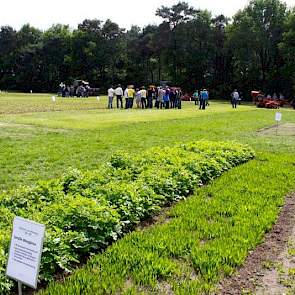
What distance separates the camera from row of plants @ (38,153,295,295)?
396 cm

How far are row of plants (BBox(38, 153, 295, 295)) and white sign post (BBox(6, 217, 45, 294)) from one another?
653 mm

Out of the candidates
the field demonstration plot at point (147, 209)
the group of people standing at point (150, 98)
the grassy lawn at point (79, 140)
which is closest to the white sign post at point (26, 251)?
the field demonstration plot at point (147, 209)

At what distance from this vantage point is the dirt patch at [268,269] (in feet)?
13.4

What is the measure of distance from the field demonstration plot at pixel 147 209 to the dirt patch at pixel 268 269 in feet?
0.35

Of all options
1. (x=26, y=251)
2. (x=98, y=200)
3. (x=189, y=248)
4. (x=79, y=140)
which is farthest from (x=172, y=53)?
(x=26, y=251)

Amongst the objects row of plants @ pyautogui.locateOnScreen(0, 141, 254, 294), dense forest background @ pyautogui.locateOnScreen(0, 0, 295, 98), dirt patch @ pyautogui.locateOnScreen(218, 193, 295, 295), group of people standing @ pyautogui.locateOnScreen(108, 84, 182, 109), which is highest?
dense forest background @ pyautogui.locateOnScreen(0, 0, 295, 98)

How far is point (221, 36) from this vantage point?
6141 cm

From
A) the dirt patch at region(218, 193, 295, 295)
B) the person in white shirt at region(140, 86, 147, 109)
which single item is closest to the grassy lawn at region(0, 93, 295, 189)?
the dirt patch at region(218, 193, 295, 295)

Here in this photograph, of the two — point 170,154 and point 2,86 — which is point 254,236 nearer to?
point 170,154

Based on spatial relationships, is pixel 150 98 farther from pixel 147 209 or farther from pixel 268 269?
pixel 268 269

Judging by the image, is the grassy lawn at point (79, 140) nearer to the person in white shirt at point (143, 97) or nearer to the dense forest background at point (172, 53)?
the person in white shirt at point (143, 97)

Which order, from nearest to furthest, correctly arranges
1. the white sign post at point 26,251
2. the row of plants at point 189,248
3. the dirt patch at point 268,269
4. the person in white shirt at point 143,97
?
the white sign post at point 26,251 → the row of plants at point 189,248 → the dirt patch at point 268,269 → the person in white shirt at point 143,97

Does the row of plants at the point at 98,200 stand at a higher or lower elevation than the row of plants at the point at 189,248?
higher

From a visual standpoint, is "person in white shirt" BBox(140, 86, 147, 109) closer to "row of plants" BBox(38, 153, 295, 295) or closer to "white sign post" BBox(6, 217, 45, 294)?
"row of plants" BBox(38, 153, 295, 295)
